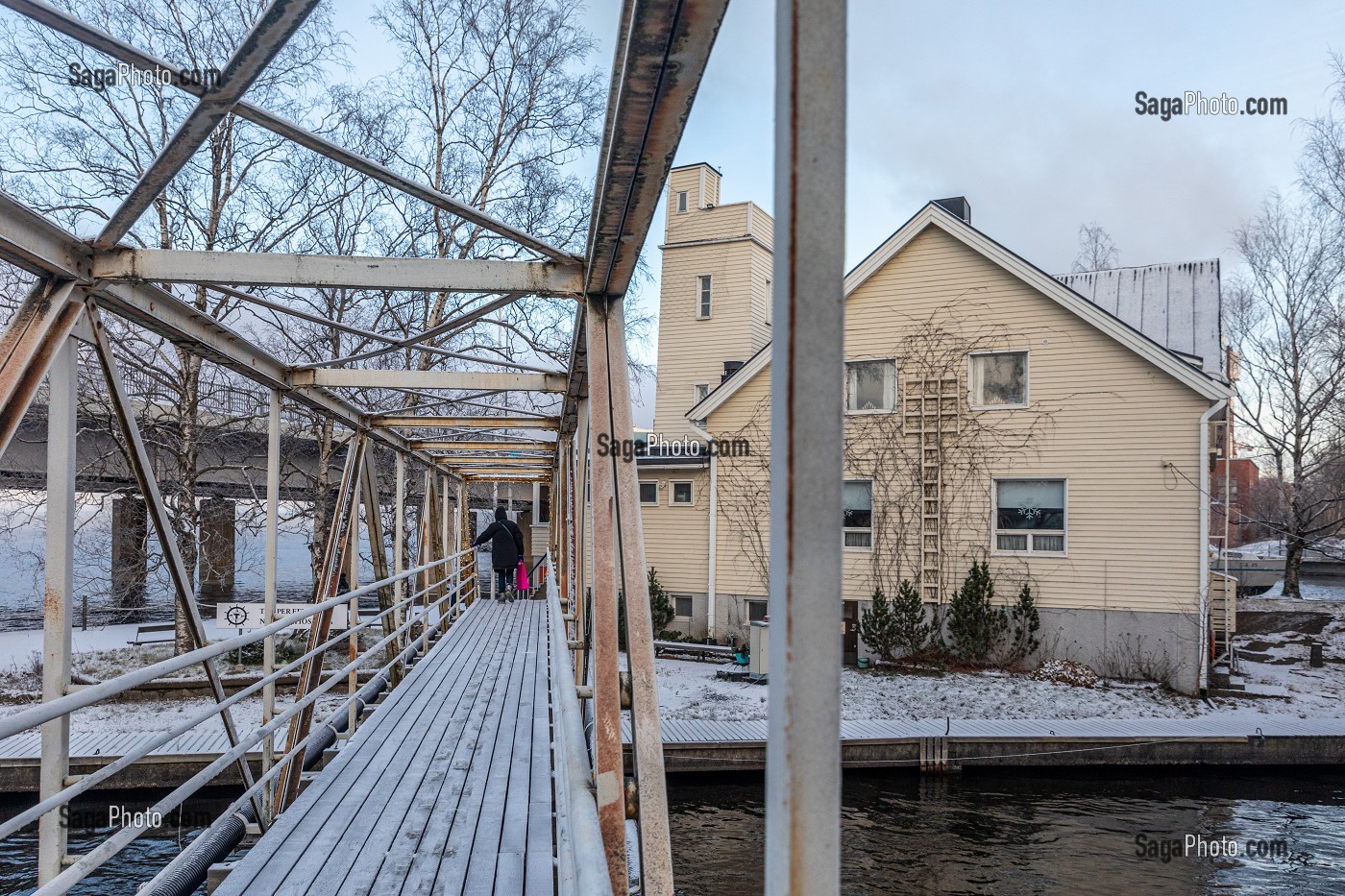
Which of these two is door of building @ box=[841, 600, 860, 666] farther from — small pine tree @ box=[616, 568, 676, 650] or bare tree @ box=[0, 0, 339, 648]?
bare tree @ box=[0, 0, 339, 648]

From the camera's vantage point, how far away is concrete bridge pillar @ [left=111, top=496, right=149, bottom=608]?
1520cm

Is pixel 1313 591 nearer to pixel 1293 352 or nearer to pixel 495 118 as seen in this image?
pixel 1293 352

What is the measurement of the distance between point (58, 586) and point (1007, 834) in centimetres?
1036

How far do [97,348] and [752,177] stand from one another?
2.66 metres

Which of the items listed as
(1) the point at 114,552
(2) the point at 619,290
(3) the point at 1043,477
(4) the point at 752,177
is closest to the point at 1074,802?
(3) the point at 1043,477

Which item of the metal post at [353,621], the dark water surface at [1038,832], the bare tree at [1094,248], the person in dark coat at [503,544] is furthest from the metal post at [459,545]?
the bare tree at [1094,248]

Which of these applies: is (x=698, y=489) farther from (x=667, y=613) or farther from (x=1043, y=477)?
(x=1043, y=477)

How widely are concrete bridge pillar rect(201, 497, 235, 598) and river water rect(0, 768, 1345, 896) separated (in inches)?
187

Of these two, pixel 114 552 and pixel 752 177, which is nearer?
pixel 752 177

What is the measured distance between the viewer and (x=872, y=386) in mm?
19094

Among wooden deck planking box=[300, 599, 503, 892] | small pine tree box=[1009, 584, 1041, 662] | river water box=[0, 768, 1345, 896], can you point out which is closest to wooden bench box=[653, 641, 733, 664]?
small pine tree box=[1009, 584, 1041, 662]

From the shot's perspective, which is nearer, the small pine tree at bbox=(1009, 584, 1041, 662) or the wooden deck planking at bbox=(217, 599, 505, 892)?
the wooden deck planking at bbox=(217, 599, 505, 892)

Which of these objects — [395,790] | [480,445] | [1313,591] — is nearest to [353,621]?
[480,445]

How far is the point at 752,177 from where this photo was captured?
8.54 ft
